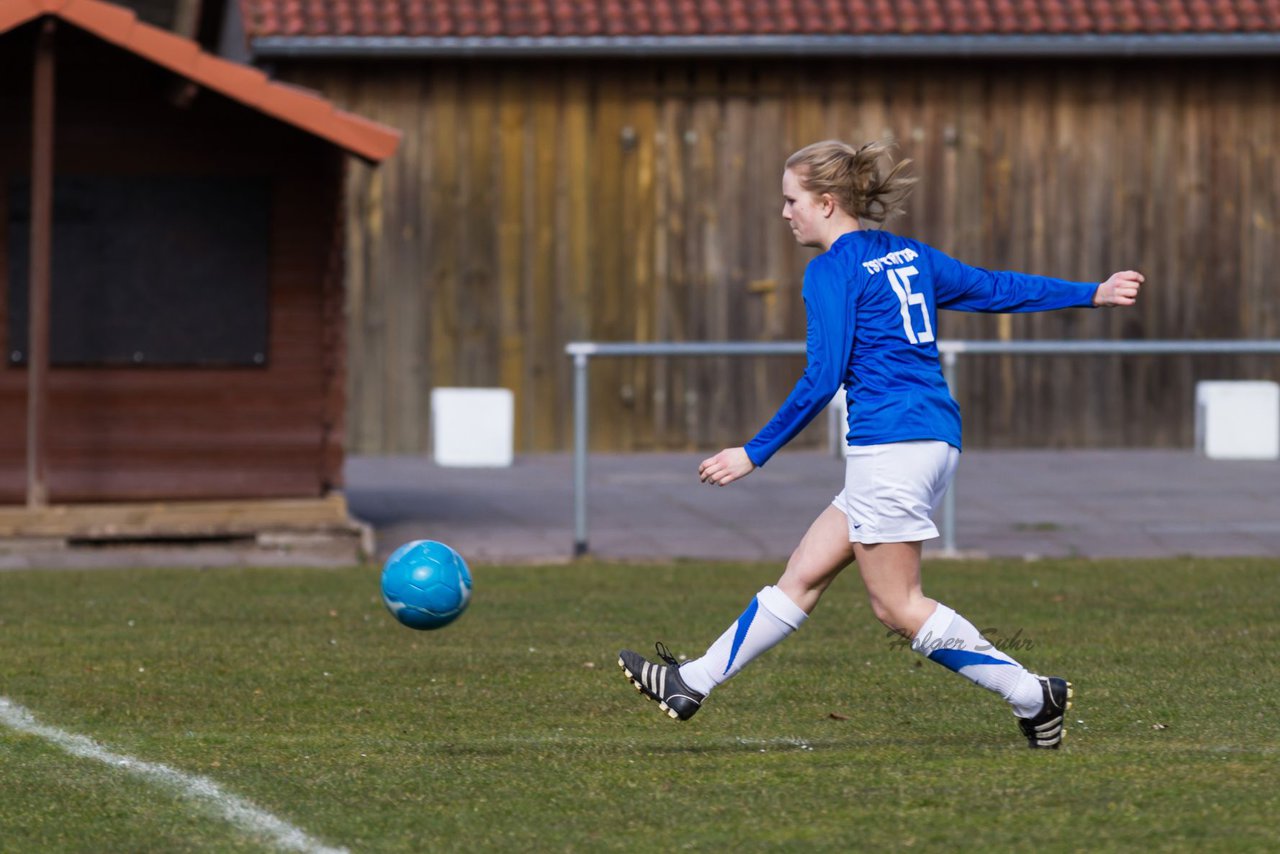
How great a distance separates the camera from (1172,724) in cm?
756

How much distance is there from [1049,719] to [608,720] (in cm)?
166

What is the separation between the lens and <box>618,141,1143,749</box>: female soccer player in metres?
6.61

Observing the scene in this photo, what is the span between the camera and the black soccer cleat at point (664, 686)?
700 centimetres

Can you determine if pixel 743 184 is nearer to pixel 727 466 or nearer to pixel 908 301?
pixel 908 301

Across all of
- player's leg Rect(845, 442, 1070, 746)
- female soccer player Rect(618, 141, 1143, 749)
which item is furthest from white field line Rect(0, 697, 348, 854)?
player's leg Rect(845, 442, 1070, 746)

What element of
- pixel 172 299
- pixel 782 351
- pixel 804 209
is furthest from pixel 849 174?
pixel 172 299

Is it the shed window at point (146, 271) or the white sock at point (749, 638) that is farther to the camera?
the shed window at point (146, 271)

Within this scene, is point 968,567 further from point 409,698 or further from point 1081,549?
point 409,698

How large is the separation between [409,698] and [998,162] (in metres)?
13.9

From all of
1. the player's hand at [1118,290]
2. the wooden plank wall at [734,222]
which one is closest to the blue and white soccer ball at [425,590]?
the player's hand at [1118,290]

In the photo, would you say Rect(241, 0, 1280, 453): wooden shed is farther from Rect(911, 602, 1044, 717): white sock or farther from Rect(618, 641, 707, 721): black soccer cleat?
Rect(911, 602, 1044, 717): white sock

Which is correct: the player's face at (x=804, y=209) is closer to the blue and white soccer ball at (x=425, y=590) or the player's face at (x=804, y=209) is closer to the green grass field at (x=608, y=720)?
the green grass field at (x=608, y=720)

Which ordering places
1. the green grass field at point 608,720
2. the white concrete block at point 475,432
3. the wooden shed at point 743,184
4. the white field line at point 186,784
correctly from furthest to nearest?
the wooden shed at point 743,184, the white concrete block at point 475,432, the green grass field at point 608,720, the white field line at point 186,784

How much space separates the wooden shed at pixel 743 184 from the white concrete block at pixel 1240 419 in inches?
70.4
